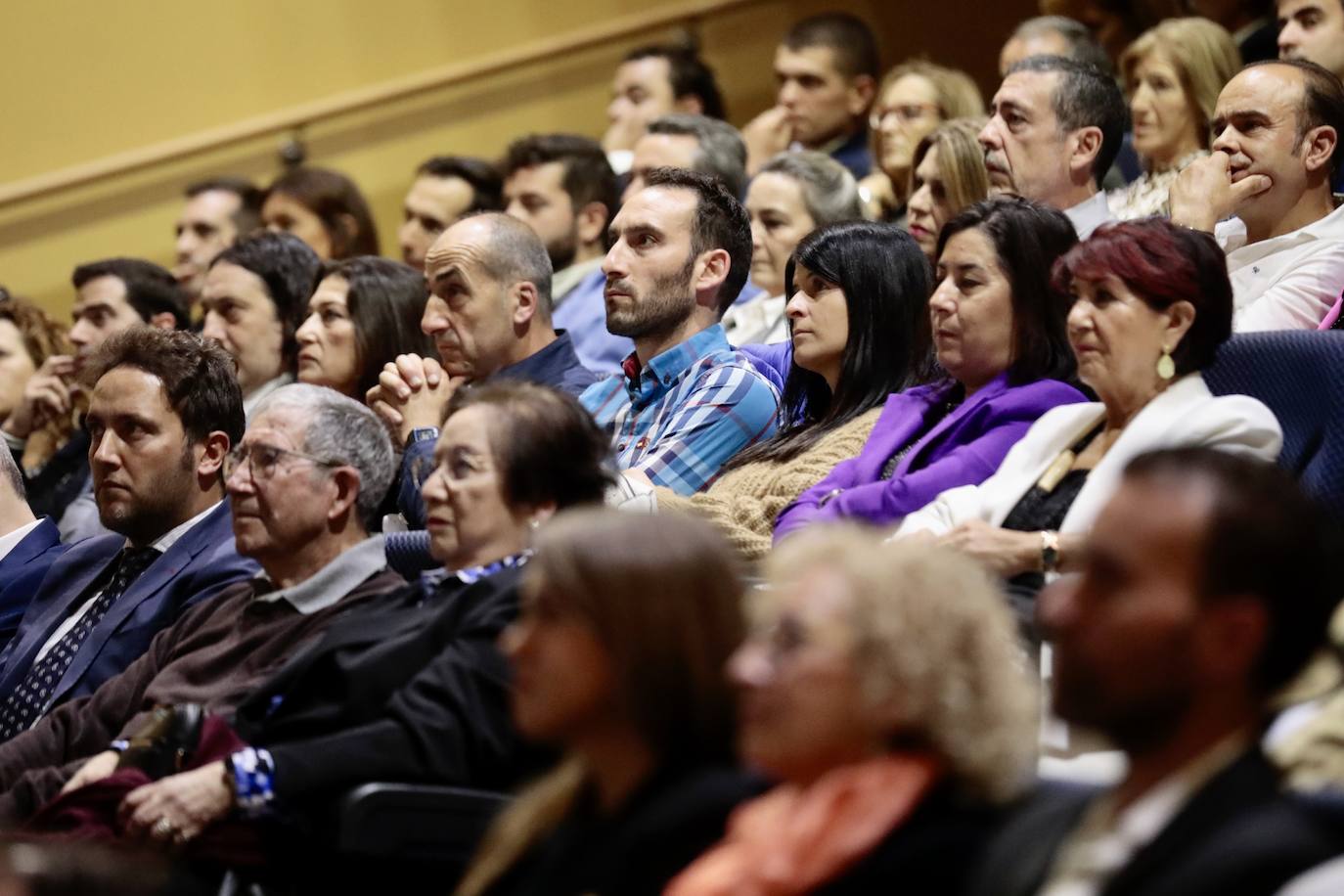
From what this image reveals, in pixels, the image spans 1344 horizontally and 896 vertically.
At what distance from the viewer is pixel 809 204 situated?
13.6 ft

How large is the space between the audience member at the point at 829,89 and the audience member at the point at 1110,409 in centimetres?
267

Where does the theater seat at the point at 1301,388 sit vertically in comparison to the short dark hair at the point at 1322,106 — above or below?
below

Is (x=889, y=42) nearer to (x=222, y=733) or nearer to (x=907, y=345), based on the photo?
(x=907, y=345)

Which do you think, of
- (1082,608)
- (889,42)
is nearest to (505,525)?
(1082,608)

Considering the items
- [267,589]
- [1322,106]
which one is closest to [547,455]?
[267,589]

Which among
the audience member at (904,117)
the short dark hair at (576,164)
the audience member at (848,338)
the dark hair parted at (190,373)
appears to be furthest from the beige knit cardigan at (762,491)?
the short dark hair at (576,164)

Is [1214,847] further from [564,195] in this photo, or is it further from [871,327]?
[564,195]

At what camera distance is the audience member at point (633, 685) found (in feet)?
5.77

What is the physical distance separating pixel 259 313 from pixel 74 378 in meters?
0.42

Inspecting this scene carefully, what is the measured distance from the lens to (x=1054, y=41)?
15.6ft

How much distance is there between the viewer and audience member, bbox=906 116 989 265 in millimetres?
3846

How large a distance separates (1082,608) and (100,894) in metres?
0.85

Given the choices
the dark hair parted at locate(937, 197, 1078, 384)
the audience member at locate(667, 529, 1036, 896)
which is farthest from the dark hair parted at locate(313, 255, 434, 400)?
the audience member at locate(667, 529, 1036, 896)

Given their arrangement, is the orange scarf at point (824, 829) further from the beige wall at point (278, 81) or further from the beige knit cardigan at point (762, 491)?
the beige wall at point (278, 81)
